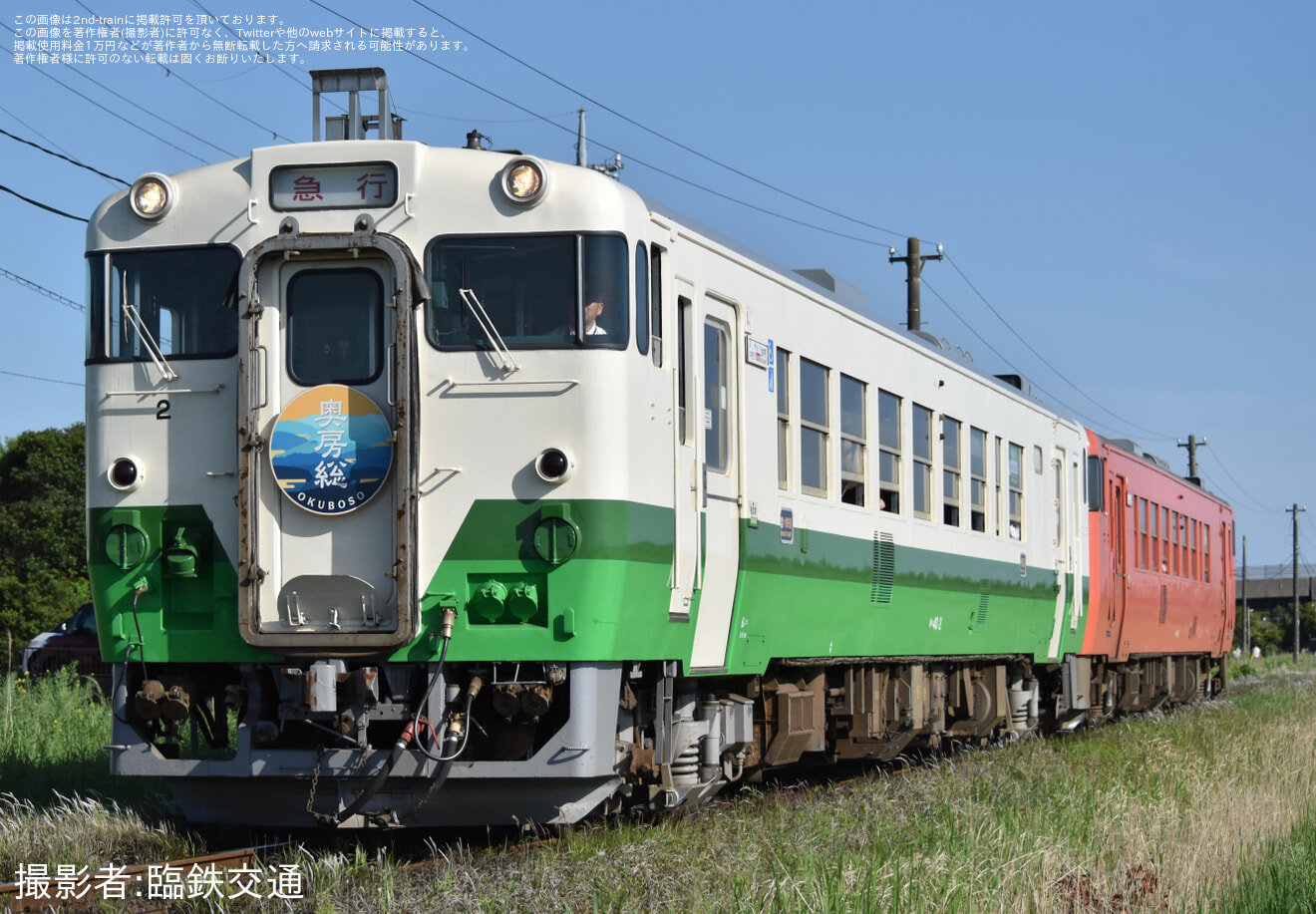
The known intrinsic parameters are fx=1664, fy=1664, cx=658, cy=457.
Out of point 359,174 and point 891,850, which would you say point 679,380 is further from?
point 891,850

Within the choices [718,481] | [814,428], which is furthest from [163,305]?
[814,428]

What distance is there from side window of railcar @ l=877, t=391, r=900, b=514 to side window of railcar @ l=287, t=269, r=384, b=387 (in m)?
4.70

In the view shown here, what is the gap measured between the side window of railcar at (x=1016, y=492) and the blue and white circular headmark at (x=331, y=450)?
27.6 feet

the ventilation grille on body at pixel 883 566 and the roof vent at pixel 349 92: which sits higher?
the roof vent at pixel 349 92

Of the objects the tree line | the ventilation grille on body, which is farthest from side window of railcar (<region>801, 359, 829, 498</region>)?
the tree line

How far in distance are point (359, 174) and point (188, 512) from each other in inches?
72.3

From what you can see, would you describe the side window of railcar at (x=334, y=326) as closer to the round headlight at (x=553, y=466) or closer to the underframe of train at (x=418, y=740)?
the round headlight at (x=553, y=466)

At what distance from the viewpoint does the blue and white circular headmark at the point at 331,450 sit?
780 centimetres

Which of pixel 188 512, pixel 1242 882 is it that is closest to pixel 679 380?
pixel 188 512

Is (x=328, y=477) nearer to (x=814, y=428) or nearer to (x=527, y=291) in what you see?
(x=527, y=291)

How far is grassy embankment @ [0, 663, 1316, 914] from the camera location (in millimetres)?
6504

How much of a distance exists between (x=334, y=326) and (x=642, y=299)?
150 centimetres

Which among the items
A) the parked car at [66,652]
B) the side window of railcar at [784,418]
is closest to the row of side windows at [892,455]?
the side window of railcar at [784,418]

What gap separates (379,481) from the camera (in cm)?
778
